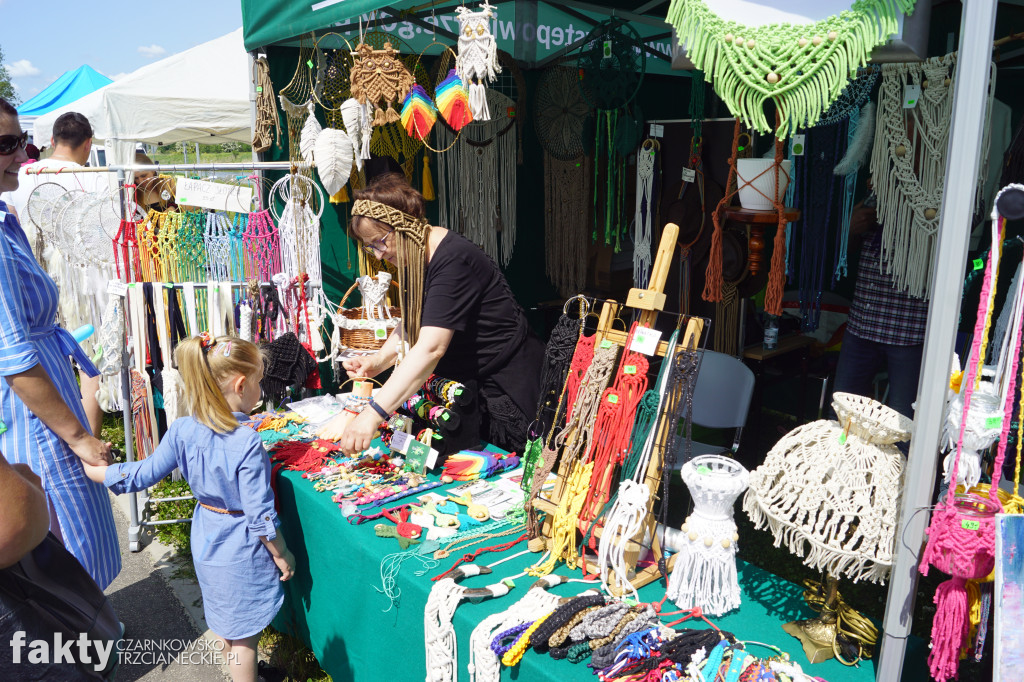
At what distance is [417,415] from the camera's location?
9.00 feet

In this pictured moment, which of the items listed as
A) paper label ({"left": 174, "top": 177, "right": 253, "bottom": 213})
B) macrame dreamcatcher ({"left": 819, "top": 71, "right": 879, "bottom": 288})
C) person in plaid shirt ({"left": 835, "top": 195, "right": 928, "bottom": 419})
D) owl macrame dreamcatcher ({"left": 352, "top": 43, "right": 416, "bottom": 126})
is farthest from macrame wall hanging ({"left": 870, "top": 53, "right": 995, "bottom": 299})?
paper label ({"left": 174, "top": 177, "right": 253, "bottom": 213})

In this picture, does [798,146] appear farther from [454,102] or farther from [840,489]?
[840,489]

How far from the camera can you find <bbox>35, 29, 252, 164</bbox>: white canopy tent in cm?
783

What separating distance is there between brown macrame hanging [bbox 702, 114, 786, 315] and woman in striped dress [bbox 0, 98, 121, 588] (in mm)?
2785

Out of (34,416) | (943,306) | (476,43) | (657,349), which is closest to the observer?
(943,306)

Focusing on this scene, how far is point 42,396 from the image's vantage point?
1.95m

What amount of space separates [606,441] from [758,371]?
254 centimetres

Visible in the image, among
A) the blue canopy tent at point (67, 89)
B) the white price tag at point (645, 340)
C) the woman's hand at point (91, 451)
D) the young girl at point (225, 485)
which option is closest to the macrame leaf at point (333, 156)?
the young girl at point (225, 485)

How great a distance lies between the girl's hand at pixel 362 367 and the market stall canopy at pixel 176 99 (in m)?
6.02

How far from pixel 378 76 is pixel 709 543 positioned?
8.15 feet

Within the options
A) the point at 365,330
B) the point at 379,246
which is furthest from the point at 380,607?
the point at 365,330

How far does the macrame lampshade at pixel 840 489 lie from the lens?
151 cm

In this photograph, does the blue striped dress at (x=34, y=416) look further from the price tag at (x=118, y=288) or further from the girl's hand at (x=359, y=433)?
the price tag at (x=118, y=288)

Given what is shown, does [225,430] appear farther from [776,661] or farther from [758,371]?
[758,371]
